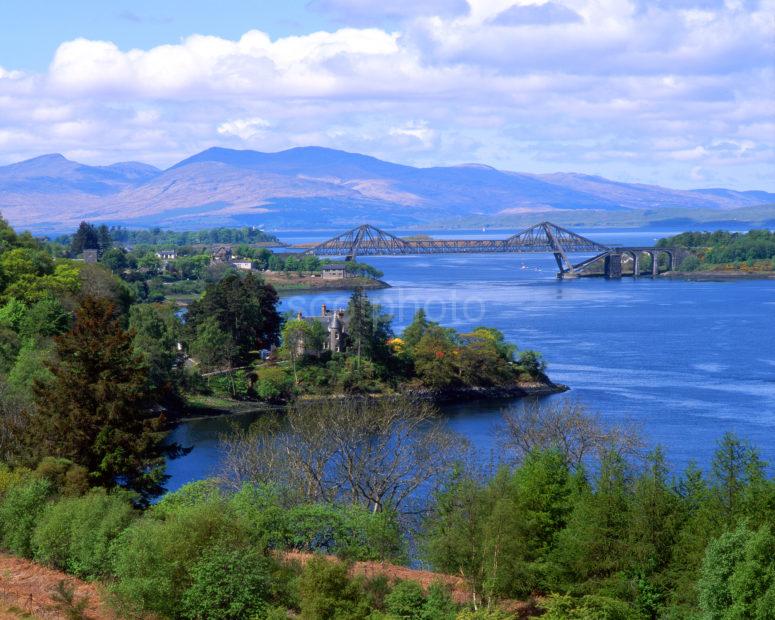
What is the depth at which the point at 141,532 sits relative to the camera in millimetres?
10125

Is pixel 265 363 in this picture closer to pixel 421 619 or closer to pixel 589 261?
pixel 421 619

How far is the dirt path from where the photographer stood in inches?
384

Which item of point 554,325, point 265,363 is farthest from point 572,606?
point 554,325

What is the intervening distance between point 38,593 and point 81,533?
2.36 feet

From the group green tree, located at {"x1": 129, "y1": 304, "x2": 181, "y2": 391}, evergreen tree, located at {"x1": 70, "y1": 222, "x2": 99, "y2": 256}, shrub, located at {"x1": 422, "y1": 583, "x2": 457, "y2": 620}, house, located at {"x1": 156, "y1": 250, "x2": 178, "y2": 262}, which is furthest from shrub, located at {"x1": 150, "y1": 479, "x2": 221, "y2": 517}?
house, located at {"x1": 156, "y1": 250, "x2": 178, "y2": 262}

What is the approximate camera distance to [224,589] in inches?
378

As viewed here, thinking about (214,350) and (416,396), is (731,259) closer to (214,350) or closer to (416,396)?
(416,396)

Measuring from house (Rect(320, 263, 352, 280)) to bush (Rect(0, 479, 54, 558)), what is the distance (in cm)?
5396

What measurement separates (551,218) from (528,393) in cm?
16122

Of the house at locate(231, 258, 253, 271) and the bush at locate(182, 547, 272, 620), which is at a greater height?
the house at locate(231, 258, 253, 271)

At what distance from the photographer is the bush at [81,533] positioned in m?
10.7

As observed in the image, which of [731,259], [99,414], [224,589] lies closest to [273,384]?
[99,414]

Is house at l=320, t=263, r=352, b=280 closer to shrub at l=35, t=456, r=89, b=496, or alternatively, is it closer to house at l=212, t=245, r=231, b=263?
house at l=212, t=245, r=231, b=263

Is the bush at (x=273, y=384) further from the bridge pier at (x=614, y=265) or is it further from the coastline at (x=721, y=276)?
the bridge pier at (x=614, y=265)
